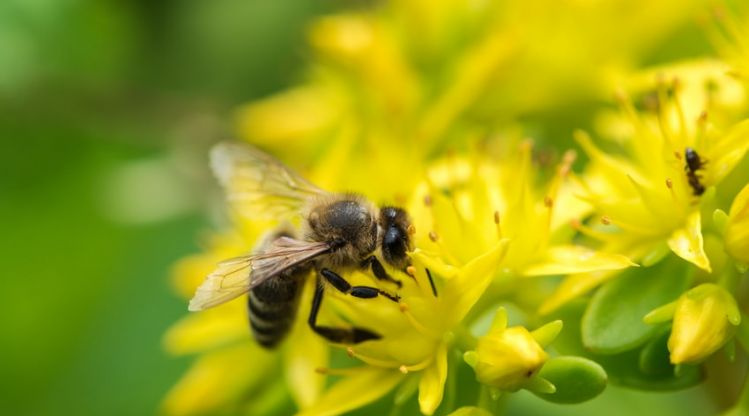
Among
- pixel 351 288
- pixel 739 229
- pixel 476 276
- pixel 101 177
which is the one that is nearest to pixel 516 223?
pixel 476 276

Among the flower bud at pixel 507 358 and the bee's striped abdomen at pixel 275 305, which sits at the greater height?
the bee's striped abdomen at pixel 275 305

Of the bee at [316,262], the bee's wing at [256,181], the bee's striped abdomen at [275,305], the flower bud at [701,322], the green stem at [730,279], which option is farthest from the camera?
the bee's wing at [256,181]

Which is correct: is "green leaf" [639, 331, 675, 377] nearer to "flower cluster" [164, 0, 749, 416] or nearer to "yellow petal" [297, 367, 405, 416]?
"flower cluster" [164, 0, 749, 416]

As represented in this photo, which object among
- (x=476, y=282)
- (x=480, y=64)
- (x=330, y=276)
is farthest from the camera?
(x=480, y=64)

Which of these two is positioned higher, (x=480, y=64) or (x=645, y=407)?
(x=480, y=64)

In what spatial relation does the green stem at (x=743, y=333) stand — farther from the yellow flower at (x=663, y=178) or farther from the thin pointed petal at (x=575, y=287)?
the thin pointed petal at (x=575, y=287)

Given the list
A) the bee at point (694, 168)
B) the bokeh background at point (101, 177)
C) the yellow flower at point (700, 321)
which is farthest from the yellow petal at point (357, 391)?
the bokeh background at point (101, 177)

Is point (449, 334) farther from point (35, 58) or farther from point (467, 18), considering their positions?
point (35, 58)

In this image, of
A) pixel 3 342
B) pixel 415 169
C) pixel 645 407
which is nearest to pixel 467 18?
pixel 415 169
